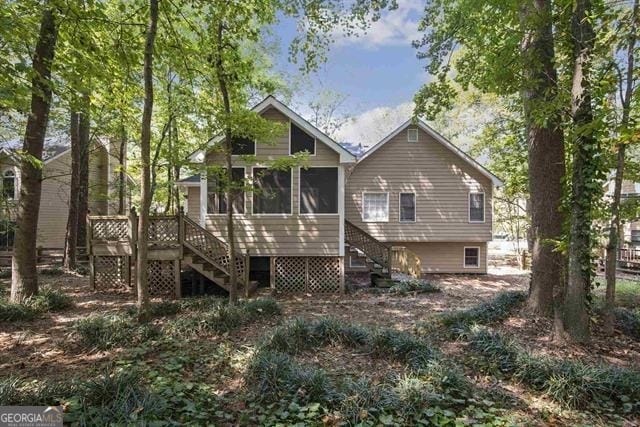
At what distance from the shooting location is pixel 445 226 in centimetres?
1567

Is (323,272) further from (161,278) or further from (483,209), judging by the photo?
(483,209)

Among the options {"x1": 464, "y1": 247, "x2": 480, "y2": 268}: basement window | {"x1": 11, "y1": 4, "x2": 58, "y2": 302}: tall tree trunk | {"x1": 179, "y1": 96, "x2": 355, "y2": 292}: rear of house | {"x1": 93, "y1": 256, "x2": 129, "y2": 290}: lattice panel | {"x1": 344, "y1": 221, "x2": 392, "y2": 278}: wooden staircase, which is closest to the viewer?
{"x1": 11, "y1": 4, "x2": 58, "y2": 302}: tall tree trunk

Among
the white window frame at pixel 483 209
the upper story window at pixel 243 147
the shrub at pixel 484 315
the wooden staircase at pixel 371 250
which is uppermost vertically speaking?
the upper story window at pixel 243 147

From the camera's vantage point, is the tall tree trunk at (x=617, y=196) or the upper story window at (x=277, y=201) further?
the upper story window at (x=277, y=201)

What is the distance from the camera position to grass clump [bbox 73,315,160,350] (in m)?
5.26

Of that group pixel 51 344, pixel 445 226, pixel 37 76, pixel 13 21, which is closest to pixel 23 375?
pixel 51 344

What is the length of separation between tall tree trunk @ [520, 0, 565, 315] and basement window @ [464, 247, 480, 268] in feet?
31.8

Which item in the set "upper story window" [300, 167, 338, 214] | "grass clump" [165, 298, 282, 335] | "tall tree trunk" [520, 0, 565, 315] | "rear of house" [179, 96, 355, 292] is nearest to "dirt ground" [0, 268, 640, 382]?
"grass clump" [165, 298, 282, 335]

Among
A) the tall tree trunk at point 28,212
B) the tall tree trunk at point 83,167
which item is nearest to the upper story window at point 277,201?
the tall tree trunk at point 28,212

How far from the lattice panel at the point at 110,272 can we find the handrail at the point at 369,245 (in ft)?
23.7

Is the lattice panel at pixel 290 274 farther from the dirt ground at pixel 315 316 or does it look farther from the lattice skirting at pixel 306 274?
the dirt ground at pixel 315 316

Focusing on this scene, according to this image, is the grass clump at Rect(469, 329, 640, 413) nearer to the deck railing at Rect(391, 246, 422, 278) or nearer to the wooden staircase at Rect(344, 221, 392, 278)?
the wooden staircase at Rect(344, 221, 392, 278)

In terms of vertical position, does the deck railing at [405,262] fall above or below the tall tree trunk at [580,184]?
below

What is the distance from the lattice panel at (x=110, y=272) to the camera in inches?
Result: 408
